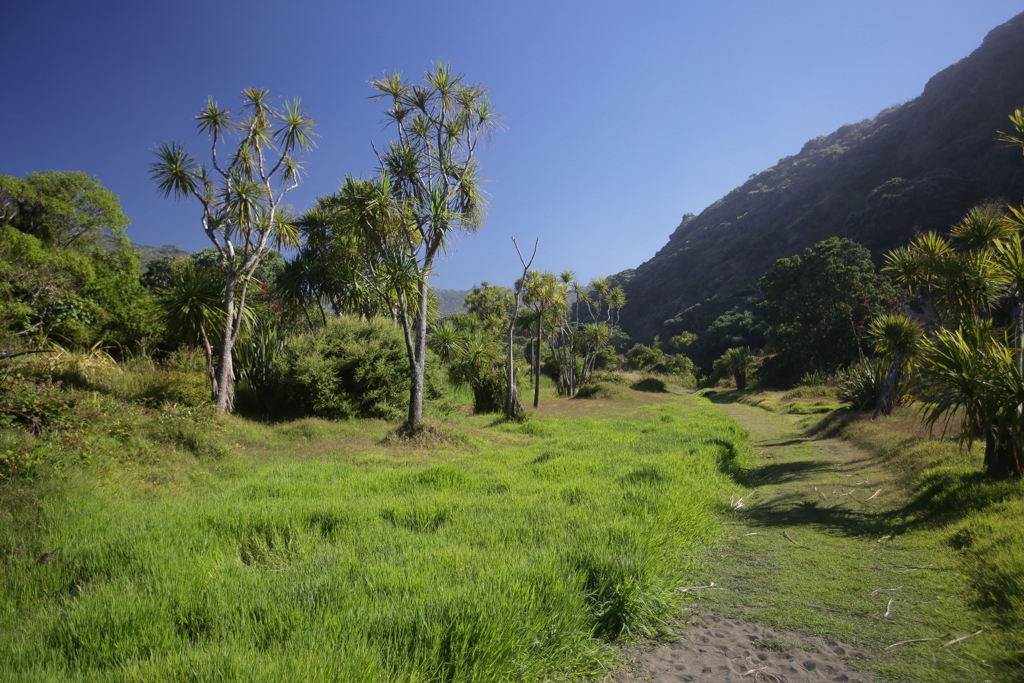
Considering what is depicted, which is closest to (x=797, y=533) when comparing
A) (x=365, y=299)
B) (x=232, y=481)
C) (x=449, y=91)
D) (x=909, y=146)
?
(x=232, y=481)

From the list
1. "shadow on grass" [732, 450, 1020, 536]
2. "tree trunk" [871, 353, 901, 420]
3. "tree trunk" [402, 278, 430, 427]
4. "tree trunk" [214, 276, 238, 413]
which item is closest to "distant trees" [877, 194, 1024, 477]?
"shadow on grass" [732, 450, 1020, 536]

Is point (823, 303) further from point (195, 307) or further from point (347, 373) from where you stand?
point (195, 307)

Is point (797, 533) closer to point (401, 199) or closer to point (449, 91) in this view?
point (401, 199)

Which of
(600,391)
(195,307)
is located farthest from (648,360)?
(195,307)

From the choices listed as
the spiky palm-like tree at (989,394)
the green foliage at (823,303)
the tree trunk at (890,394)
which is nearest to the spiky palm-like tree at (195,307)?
the spiky palm-like tree at (989,394)

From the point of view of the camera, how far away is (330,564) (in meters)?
3.65

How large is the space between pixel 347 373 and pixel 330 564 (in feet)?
40.9

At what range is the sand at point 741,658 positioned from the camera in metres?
2.93

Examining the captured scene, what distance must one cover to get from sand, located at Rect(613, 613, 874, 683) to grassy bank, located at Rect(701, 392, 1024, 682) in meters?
0.19

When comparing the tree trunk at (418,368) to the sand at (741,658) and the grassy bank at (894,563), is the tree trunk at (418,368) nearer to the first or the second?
the grassy bank at (894,563)

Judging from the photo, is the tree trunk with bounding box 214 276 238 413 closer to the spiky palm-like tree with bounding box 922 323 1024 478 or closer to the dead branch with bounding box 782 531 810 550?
the dead branch with bounding box 782 531 810 550

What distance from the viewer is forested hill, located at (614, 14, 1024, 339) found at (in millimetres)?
55625

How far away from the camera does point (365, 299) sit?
2114cm

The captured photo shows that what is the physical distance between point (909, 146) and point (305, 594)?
356 ft
